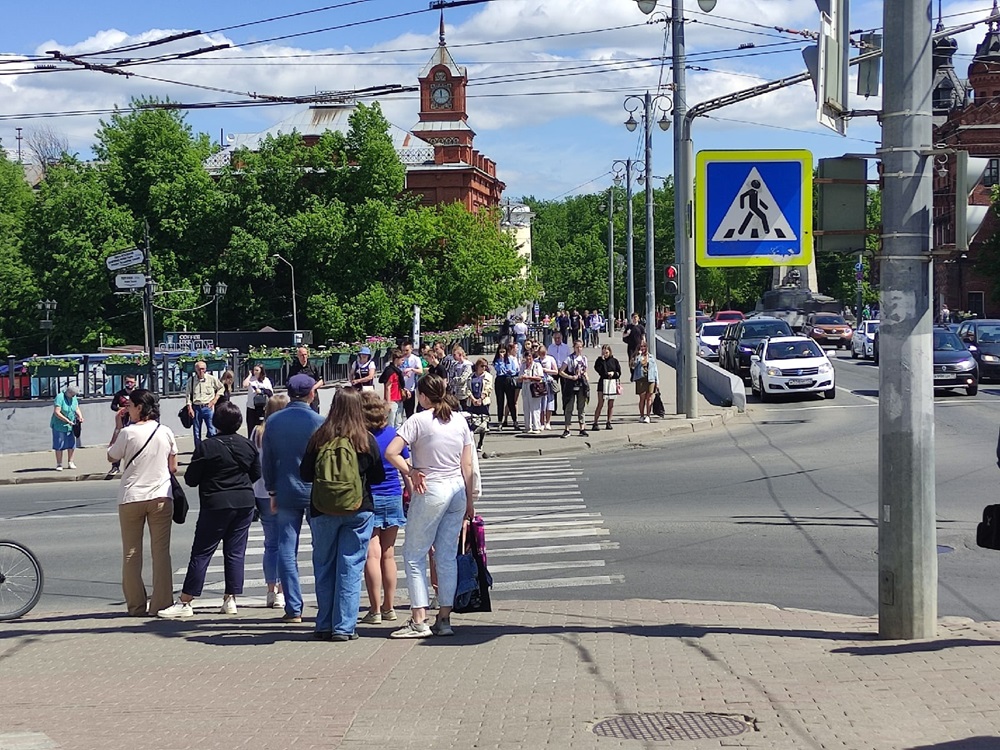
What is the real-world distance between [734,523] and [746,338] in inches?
1027

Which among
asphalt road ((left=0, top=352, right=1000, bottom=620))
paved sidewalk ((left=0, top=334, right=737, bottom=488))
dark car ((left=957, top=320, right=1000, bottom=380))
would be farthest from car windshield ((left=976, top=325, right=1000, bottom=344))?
asphalt road ((left=0, top=352, right=1000, bottom=620))

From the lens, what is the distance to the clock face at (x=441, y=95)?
96.4m

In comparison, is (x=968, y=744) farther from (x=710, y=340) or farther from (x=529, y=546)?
(x=710, y=340)

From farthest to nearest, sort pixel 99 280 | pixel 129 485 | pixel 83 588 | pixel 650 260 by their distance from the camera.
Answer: pixel 99 280, pixel 650 260, pixel 83 588, pixel 129 485

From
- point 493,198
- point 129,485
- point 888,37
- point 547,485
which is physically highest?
point 493,198

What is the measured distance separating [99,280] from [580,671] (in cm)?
5946

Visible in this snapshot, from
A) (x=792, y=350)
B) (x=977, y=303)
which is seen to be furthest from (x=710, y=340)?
(x=977, y=303)

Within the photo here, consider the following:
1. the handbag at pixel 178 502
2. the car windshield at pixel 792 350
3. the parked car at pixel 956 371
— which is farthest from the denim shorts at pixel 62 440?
the parked car at pixel 956 371

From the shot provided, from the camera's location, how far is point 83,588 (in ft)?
37.3

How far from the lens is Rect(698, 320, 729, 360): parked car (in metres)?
52.8

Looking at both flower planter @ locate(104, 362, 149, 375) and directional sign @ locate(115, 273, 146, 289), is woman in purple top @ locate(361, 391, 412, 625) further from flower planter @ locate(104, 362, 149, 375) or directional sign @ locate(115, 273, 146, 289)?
flower planter @ locate(104, 362, 149, 375)

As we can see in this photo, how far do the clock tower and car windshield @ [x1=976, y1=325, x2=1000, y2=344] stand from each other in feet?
202

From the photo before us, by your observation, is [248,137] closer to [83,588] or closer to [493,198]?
[493,198]

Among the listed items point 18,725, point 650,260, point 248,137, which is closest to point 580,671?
point 18,725
